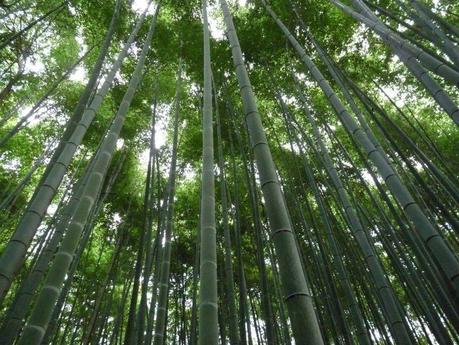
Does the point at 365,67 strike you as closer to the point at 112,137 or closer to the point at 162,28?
the point at 162,28

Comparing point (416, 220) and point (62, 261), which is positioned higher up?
point (416, 220)

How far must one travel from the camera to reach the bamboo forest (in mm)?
A: 2002

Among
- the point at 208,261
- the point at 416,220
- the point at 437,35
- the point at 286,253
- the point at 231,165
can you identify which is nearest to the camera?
the point at 286,253

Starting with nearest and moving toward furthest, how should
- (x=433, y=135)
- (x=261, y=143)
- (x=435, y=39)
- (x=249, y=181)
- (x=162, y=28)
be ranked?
1. (x=261, y=143)
2. (x=435, y=39)
3. (x=249, y=181)
4. (x=162, y=28)
5. (x=433, y=135)

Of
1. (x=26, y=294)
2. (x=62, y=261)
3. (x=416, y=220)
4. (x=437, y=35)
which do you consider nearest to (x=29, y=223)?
(x=62, y=261)

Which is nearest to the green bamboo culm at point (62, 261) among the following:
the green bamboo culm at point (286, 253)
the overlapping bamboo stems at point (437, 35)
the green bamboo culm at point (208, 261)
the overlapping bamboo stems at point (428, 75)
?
the green bamboo culm at point (208, 261)

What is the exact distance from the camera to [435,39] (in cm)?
278

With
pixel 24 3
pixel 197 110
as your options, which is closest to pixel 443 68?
pixel 197 110

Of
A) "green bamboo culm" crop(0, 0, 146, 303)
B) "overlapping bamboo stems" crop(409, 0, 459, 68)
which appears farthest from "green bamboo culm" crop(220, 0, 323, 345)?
"overlapping bamboo stems" crop(409, 0, 459, 68)

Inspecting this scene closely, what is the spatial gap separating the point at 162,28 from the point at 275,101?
239 cm

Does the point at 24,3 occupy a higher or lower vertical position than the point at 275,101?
higher

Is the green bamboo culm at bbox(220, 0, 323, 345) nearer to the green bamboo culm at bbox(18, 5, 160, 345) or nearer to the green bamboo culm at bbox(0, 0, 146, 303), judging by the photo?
the green bamboo culm at bbox(18, 5, 160, 345)

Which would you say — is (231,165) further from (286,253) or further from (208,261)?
(286,253)

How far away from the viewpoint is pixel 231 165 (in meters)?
7.23
